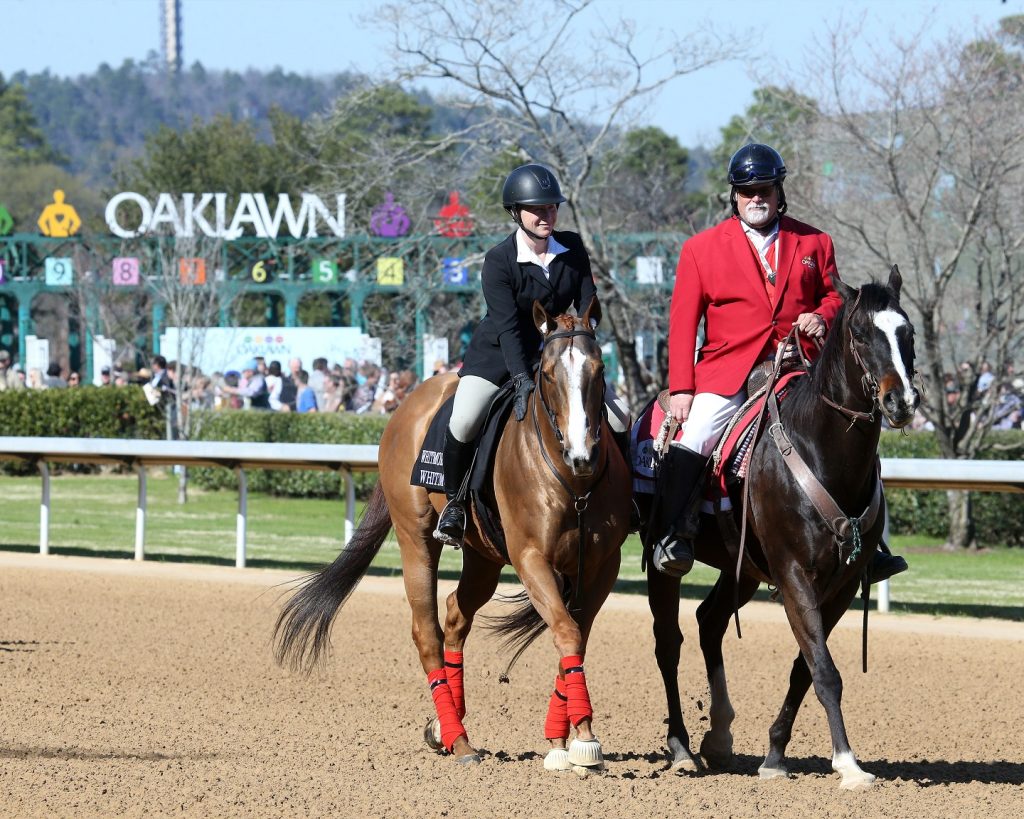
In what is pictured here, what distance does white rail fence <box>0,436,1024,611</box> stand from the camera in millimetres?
11336

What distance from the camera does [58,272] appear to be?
39.8 meters

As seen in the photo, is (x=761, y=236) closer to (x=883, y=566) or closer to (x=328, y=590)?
(x=883, y=566)

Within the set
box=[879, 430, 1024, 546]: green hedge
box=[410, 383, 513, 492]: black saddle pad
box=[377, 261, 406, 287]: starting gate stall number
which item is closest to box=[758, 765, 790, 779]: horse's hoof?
box=[410, 383, 513, 492]: black saddle pad

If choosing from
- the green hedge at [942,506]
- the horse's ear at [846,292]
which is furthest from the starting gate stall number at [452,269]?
the horse's ear at [846,292]

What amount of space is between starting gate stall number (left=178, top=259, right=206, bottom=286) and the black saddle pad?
21.1 metres

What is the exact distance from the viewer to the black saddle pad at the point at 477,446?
6664 mm

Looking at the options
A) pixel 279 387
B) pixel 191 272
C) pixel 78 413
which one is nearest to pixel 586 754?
pixel 279 387

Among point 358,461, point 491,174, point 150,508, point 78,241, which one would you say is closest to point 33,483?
point 150,508

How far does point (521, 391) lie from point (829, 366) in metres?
1.32

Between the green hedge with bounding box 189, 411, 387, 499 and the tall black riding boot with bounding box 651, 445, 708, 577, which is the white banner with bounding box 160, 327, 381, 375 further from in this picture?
the tall black riding boot with bounding box 651, 445, 708, 577

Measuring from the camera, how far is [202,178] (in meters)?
58.3

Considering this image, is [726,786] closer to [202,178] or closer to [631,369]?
[631,369]

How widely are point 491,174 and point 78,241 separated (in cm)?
2382

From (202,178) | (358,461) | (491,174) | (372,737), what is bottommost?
(372,737)
